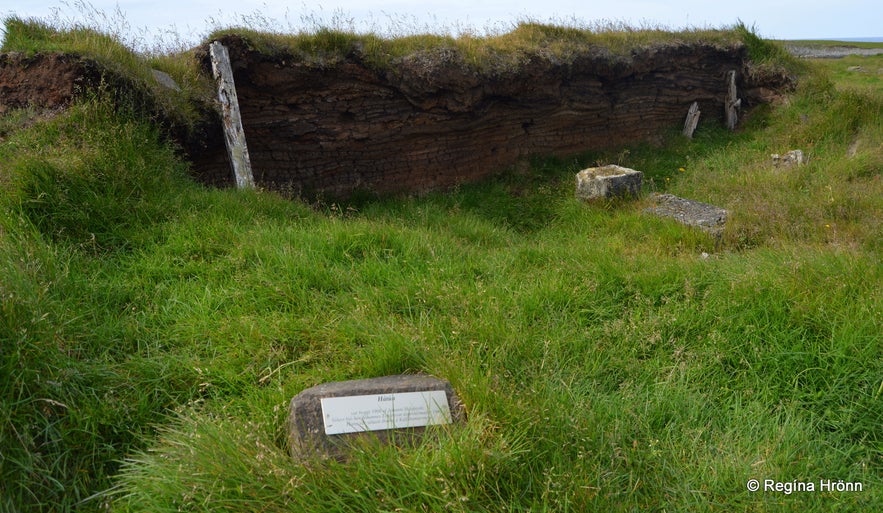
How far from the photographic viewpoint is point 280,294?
13.7 feet

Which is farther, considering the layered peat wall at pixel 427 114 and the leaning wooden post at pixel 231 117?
the layered peat wall at pixel 427 114

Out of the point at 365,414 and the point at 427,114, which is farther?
the point at 427,114

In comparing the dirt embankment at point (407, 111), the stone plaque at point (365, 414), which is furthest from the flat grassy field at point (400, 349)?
the dirt embankment at point (407, 111)

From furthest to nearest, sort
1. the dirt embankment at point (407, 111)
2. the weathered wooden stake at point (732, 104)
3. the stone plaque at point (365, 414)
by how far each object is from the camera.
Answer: the weathered wooden stake at point (732, 104) < the dirt embankment at point (407, 111) < the stone plaque at point (365, 414)

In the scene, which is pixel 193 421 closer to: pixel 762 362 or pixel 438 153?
pixel 762 362

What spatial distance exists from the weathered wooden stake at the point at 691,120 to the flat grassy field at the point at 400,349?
249 inches

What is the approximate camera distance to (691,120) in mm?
12578

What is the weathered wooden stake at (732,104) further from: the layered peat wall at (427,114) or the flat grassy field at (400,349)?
the flat grassy field at (400,349)

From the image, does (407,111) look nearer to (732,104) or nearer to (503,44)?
(503,44)

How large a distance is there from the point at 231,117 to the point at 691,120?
967 centimetres

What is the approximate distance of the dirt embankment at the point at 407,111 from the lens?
7598mm

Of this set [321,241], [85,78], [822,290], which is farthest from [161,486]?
[85,78]

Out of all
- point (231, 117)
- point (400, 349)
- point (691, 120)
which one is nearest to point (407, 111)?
point (231, 117)

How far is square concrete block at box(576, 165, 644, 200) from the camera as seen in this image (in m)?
8.03
